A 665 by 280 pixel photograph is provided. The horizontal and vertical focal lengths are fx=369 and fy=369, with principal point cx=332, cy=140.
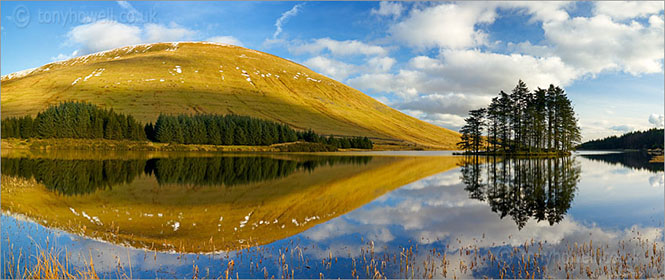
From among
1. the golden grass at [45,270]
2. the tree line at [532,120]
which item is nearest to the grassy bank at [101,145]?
the tree line at [532,120]

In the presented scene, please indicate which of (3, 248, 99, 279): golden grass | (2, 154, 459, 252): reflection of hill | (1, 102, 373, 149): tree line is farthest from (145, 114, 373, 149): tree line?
(3, 248, 99, 279): golden grass

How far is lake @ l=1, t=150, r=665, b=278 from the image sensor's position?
1130 cm

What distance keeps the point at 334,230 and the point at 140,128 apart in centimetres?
12361

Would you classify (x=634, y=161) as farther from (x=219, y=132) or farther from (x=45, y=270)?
(x=219, y=132)

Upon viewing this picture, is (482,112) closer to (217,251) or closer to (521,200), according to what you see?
(521,200)

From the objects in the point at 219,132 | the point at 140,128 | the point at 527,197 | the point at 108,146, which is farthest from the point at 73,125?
the point at 527,197

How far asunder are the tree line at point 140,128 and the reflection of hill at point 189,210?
9511 cm

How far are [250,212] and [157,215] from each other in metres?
4.72

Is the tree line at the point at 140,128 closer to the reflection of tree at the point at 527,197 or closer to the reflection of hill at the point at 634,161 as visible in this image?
the reflection of hill at the point at 634,161

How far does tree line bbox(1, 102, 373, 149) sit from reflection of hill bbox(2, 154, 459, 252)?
312ft

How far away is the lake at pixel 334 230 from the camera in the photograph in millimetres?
11297

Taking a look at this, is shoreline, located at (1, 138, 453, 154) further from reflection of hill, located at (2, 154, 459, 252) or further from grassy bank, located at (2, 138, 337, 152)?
reflection of hill, located at (2, 154, 459, 252)

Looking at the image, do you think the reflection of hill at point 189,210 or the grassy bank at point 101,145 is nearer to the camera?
the reflection of hill at point 189,210

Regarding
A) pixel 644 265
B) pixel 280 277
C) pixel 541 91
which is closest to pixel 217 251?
pixel 280 277
